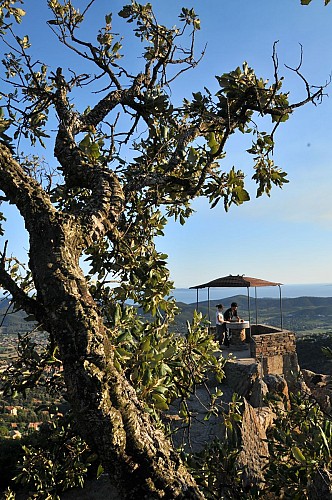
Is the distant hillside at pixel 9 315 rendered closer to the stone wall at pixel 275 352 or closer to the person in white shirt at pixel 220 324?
the stone wall at pixel 275 352

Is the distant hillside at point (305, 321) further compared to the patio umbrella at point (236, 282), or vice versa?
the distant hillside at point (305, 321)

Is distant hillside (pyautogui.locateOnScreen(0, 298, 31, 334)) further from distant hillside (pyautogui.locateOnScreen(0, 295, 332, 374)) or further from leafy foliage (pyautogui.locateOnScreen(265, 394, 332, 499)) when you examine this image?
distant hillside (pyautogui.locateOnScreen(0, 295, 332, 374))

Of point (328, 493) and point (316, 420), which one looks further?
point (316, 420)

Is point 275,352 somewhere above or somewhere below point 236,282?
below

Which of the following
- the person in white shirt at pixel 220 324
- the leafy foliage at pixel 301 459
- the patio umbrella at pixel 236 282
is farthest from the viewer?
the patio umbrella at pixel 236 282

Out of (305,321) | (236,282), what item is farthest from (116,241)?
(305,321)

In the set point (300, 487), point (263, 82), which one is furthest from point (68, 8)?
point (300, 487)

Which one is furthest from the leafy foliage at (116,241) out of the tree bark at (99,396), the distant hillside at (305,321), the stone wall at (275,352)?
the distant hillside at (305,321)

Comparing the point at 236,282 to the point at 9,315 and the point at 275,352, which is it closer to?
the point at 275,352

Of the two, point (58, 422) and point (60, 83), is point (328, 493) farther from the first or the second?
point (60, 83)

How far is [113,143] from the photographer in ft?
12.6

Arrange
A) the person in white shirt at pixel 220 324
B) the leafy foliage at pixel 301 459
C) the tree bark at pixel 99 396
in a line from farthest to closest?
1. the person in white shirt at pixel 220 324
2. the leafy foliage at pixel 301 459
3. the tree bark at pixel 99 396

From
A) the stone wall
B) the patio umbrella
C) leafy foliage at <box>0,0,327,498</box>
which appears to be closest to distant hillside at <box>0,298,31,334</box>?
leafy foliage at <box>0,0,327,498</box>

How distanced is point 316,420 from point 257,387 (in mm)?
8522
